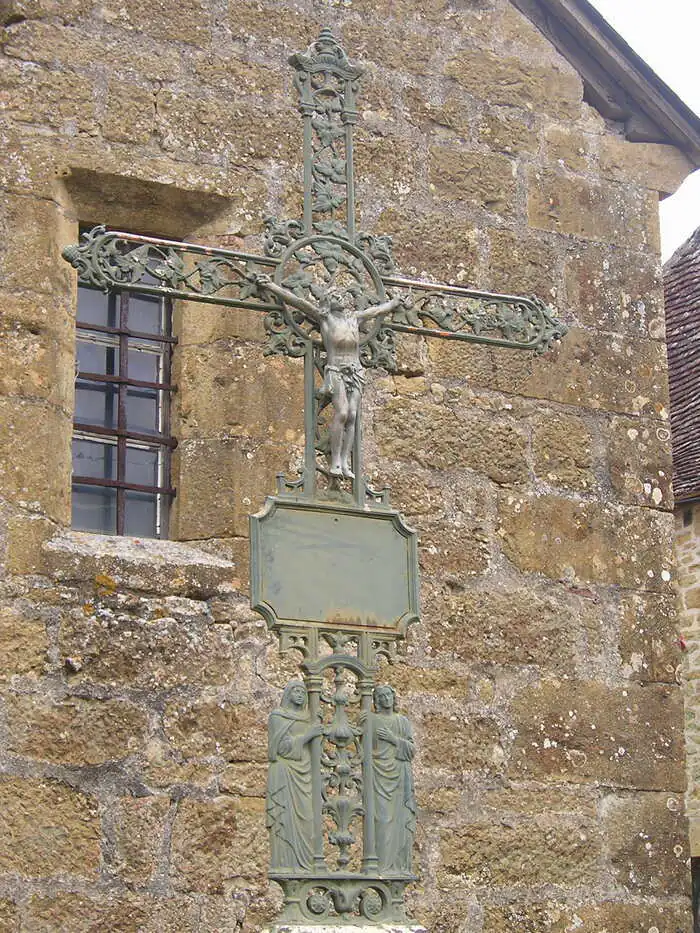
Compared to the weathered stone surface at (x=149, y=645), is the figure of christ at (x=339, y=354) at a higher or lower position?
higher

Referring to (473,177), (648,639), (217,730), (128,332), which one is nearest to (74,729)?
(217,730)

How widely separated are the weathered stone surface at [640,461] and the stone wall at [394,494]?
1cm

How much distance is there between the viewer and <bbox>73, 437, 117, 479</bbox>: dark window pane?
6.67 m

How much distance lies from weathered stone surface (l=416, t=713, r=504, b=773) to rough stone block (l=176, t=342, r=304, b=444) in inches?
43.5

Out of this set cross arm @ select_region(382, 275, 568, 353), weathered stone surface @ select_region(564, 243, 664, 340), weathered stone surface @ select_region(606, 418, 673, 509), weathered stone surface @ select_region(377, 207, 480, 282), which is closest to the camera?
cross arm @ select_region(382, 275, 568, 353)

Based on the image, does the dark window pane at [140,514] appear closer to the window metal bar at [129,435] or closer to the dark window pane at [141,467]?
the dark window pane at [141,467]

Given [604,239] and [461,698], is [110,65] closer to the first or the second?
[604,239]

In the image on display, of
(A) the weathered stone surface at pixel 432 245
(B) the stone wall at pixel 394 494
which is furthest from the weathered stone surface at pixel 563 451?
(A) the weathered stone surface at pixel 432 245

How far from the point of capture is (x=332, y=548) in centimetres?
469

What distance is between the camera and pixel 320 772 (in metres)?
4.52

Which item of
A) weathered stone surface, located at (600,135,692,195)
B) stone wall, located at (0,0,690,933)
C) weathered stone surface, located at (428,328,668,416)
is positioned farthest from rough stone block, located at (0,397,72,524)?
weathered stone surface, located at (600,135,692,195)

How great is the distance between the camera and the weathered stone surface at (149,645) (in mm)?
6160

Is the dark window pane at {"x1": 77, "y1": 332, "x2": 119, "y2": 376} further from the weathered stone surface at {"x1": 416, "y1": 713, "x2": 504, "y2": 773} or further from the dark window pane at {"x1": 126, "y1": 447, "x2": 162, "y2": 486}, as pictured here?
the weathered stone surface at {"x1": 416, "y1": 713, "x2": 504, "y2": 773}

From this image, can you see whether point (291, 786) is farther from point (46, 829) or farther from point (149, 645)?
point (149, 645)
